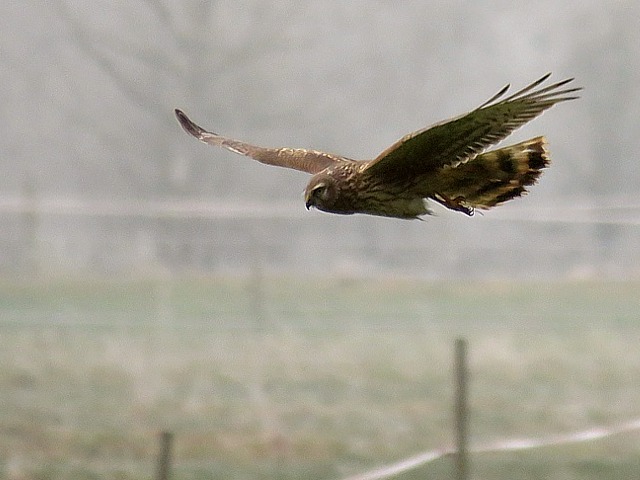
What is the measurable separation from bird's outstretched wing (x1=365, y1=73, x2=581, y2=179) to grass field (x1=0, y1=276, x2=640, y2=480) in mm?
1388

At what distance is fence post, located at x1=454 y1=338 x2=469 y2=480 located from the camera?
1.87 metres

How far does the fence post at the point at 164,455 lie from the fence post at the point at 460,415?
478 millimetres

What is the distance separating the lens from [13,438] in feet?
7.54

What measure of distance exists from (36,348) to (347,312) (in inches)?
29.3

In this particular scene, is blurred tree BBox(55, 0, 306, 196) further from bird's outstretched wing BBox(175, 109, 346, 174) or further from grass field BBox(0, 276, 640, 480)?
bird's outstretched wing BBox(175, 109, 346, 174)

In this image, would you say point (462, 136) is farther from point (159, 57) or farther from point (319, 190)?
point (159, 57)

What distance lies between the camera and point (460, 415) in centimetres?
187

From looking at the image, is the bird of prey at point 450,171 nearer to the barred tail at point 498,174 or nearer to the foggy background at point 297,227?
the barred tail at point 498,174

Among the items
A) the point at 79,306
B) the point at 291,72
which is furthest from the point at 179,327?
the point at 291,72

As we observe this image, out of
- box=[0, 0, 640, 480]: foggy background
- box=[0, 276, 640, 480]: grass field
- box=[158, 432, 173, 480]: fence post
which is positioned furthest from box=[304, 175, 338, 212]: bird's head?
box=[0, 0, 640, 480]: foggy background

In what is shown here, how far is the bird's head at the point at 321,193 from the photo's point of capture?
799 millimetres

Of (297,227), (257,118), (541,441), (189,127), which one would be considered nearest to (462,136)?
(189,127)

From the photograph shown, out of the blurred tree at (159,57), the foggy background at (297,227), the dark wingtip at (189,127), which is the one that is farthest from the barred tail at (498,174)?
the blurred tree at (159,57)

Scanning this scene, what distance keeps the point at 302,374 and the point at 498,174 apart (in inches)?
71.3
